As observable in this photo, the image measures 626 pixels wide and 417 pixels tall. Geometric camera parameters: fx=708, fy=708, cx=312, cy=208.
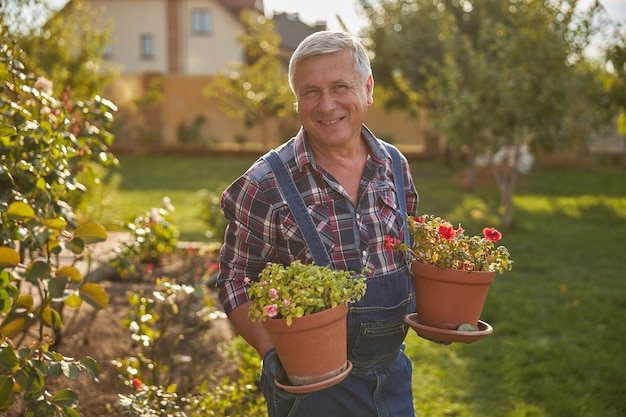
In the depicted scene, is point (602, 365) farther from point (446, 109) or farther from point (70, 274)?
point (446, 109)

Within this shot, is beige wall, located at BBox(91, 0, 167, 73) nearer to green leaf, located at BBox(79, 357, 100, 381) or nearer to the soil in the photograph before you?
the soil

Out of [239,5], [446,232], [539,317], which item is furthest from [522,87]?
[239,5]

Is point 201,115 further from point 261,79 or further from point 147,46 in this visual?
point 147,46

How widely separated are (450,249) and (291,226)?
1.64 feet

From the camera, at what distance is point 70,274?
2.17 metres

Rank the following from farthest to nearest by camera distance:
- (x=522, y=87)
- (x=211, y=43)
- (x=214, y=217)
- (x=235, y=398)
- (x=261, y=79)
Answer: (x=211, y=43) < (x=261, y=79) < (x=522, y=87) < (x=214, y=217) < (x=235, y=398)

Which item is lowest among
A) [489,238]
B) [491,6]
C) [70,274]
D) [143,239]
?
[143,239]

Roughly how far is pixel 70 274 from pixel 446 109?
8.52m

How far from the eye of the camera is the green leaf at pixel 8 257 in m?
2.01

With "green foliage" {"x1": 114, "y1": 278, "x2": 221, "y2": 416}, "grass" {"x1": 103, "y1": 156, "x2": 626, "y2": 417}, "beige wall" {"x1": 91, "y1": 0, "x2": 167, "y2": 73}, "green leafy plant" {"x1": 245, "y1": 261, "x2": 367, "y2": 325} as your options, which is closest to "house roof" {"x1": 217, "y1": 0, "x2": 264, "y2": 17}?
"beige wall" {"x1": 91, "y1": 0, "x2": 167, "y2": 73}

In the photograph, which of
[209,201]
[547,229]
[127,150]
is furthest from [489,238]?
[127,150]

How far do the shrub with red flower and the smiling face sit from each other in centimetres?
35

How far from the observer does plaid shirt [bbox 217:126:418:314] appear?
204 cm

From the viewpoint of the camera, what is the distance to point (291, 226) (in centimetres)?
204
